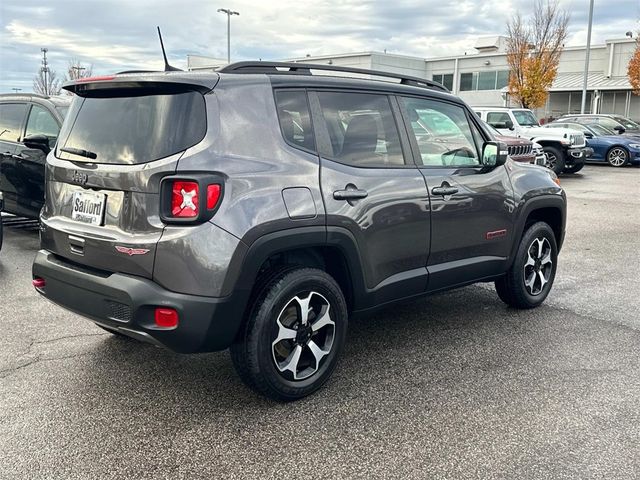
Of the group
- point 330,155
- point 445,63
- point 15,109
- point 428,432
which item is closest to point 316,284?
point 330,155

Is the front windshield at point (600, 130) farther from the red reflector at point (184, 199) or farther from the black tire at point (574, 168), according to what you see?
the red reflector at point (184, 199)

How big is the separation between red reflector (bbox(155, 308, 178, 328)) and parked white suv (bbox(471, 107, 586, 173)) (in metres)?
14.7

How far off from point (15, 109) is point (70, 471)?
667cm

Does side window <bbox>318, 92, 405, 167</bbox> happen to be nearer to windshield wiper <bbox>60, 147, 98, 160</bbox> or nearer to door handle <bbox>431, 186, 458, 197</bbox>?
door handle <bbox>431, 186, 458, 197</bbox>

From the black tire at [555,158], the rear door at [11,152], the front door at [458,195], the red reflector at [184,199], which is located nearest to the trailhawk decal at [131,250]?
the red reflector at [184,199]

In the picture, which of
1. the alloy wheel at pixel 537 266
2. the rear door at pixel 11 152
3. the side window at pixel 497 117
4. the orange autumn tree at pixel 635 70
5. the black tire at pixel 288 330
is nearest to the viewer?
the black tire at pixel 288 330

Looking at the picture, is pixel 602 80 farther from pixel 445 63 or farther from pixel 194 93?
pixel 194 93

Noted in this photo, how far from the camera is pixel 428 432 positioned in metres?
3.23

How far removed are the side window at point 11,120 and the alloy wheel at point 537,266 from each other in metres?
6.43

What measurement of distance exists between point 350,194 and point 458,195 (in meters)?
1.11

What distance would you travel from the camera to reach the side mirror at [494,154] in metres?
4.62

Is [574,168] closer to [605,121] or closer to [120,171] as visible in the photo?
[605,121]

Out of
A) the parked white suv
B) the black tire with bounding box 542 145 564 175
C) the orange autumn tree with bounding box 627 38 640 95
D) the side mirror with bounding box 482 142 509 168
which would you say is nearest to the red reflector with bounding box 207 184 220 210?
the side mirror with bounding box 482 142 509 168

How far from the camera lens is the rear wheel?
776 inches
